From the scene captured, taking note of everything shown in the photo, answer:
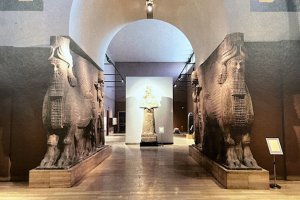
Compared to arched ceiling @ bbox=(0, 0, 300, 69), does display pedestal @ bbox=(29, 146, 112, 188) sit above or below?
below

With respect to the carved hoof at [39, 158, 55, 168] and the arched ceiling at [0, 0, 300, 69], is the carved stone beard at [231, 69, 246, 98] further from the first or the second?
the carved hoof at [39, 158, 55, 168]

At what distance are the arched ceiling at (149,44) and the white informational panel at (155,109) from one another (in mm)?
2371

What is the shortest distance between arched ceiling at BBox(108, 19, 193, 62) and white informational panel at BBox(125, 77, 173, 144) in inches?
93.3

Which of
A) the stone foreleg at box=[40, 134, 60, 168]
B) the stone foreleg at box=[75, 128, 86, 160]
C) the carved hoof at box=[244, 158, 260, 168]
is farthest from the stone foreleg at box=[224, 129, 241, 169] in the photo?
the stone foreleg at box=[40, 134, 60, 168]

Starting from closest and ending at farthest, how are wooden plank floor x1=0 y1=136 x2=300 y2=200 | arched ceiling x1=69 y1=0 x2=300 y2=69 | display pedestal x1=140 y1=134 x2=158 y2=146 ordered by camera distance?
1. wooden plank floor x1=0 y1=136 x2=300 y2=200
2. arched ceiling x1=69 y1=0 x2=300 y2=69
3. display pedestal x1=140 y1=134 x2=158 y2=146

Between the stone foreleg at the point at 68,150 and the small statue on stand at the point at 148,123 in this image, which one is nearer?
the stone foreleg at the point at 68,150

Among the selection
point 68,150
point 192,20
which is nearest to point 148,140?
point 192,20

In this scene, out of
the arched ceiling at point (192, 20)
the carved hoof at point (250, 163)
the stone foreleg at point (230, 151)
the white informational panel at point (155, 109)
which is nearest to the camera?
the carved hoof at point (250, 163)

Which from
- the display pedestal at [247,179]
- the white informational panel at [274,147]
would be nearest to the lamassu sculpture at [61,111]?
the display pedestal at [247,179]

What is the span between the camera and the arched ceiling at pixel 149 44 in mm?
12734

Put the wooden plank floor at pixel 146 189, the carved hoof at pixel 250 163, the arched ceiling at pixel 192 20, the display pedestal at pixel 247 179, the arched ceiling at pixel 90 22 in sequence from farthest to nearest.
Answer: the arched ceiling at pixel 192 20
the arched ceiling at pixel 90 22
the carved hoof at pixel 250 163
the display pedestal at pixel 247 179
the wooden plank floor at pixel 146 189

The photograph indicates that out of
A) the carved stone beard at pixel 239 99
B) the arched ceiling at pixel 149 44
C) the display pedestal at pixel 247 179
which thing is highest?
the arched ceiling at pixel 149 44

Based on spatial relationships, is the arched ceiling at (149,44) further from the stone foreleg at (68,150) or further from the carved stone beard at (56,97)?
the stone foreleg at (68,150)

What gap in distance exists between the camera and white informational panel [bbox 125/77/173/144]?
42.6 ft
